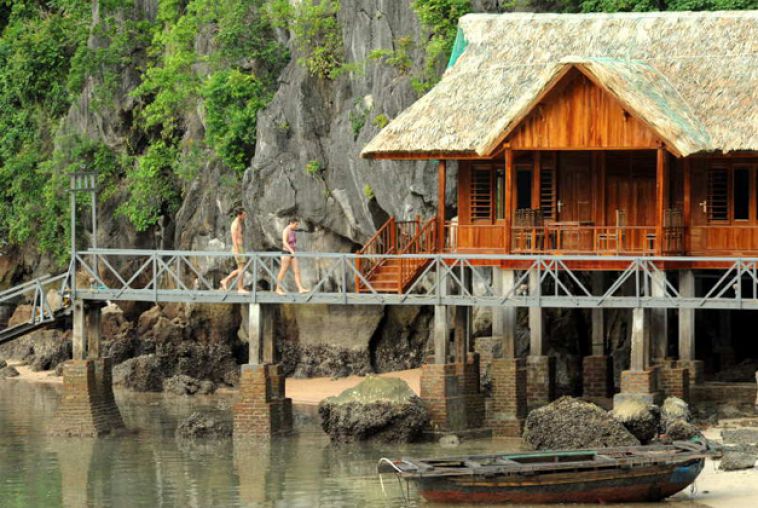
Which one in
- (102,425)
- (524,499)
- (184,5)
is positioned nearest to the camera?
(524,499)

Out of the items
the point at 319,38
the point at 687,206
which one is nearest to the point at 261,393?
the point at 687,206

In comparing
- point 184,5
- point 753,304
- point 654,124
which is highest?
point 184,5

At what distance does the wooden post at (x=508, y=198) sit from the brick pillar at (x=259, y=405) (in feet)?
16.9

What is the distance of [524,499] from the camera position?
3145 cm

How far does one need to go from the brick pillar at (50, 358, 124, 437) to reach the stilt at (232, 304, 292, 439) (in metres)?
2.85

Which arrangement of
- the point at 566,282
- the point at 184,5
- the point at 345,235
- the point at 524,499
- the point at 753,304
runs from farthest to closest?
the point at 184,5 → the point at 345,235 → the point at 566,282 → the point at 753,304 → the point at 524,499

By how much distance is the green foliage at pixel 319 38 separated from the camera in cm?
4856

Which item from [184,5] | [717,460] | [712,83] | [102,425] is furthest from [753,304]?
[184,5]

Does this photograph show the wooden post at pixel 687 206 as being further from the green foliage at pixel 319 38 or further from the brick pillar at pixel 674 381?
the green foliage at pixel 319 38

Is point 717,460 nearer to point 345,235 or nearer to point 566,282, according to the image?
point 566,282

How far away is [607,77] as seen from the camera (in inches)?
1518

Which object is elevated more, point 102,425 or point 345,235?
point 345,235

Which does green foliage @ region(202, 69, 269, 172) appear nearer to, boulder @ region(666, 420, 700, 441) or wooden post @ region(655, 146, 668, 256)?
wooden post @ region(655, 146, 668, 256)

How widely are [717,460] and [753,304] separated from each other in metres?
3.52
